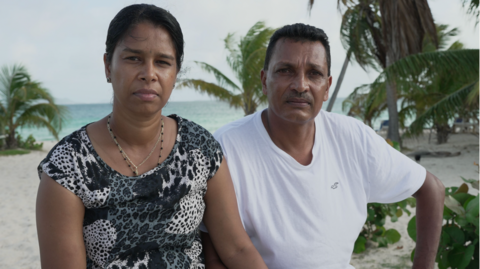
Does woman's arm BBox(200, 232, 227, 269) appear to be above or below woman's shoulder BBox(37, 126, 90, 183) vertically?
below

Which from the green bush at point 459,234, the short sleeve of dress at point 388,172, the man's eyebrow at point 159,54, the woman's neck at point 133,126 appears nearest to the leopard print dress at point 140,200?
the woman's neck at point 133,126

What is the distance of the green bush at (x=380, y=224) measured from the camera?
3.73 meters

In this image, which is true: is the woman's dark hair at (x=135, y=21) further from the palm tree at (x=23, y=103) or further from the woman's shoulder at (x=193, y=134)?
the palm tree at (x=23, y=103)

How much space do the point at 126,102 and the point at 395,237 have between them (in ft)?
11.7

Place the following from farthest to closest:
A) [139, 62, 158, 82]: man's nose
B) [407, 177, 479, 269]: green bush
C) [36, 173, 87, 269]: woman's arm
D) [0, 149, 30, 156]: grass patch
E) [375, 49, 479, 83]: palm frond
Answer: [0, 149, 30, 156]: grass patch → [375, 49, 479, 83]: palm frond → [407, 177, 479, 269]: green bush → [139, 62, 158, 82]: man's nose → [36, 173, 87, 269]: woman's arm

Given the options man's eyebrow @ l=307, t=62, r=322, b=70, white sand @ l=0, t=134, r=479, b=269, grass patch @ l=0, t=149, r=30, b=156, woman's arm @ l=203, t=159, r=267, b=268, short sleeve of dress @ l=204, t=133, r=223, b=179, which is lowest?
grass patch @ l=0, t=149, r=30, b=156

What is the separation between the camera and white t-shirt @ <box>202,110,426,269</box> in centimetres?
180

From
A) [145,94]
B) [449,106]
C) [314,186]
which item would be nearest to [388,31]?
[449,106]

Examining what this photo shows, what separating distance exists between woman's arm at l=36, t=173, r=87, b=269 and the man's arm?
1.68 metres

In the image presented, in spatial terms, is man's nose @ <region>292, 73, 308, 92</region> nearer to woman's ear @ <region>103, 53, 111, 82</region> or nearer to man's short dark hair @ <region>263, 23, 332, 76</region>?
man's short dark hair @ <region>263, 23, 332, 76</region>

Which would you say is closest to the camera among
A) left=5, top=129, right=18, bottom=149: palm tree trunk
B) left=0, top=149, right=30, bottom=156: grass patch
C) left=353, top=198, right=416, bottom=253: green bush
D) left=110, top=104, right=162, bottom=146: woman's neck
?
left=110, top=104, right=162, bottom=146: woman's neck

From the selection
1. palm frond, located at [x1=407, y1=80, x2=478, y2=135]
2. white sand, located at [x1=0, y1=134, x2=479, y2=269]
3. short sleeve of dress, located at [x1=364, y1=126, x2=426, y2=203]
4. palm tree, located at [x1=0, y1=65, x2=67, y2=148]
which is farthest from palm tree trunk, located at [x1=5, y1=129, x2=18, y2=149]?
short sleeve of dress, located at [x1=364, y1=126, x2=426, y2=203]

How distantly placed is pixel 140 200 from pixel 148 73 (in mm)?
497

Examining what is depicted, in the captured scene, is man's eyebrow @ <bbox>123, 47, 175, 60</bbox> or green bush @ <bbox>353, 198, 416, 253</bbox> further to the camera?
green bush @ <bbox>353, 198, 416, 253</bbox>
